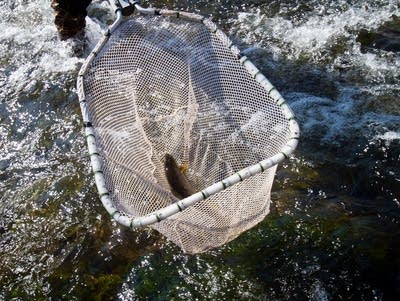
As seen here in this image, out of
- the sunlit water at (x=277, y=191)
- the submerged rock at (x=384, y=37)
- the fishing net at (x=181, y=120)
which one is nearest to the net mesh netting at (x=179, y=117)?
the fishing net at (x=181, y=120)

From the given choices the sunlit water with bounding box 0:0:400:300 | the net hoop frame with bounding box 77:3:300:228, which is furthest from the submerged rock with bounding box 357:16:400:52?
the net hoop frame with bounding box 77:3:300:228

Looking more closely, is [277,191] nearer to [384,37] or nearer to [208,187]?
[208,187]

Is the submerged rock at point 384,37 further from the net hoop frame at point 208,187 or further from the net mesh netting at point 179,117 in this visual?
the net hoop frame at point 208,187

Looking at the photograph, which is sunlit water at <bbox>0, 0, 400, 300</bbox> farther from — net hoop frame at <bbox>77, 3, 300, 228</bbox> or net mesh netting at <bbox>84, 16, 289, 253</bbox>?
net hoop frame at <bbox>77, 3, 300, 228</bbox>

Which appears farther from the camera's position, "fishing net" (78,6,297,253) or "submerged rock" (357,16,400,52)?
"submerged rock" (357,16,400,52)

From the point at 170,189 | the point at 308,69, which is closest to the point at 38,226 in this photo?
the point at 170,189
